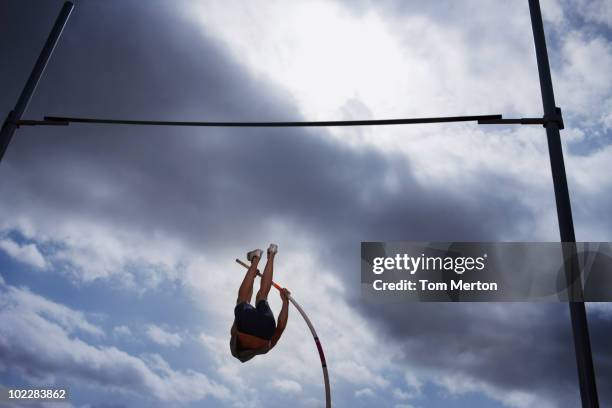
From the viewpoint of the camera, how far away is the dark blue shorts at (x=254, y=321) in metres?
10.2

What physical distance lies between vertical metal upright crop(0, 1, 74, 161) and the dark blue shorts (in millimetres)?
5435

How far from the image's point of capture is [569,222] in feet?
19.2

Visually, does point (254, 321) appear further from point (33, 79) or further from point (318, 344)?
point (33, 79)

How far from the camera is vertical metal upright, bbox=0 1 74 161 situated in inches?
351

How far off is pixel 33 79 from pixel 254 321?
659 cm

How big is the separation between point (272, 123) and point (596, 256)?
515 centimetres

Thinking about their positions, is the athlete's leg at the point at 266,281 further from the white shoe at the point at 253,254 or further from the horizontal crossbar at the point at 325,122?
the horizontal crossbar at the point at 325,122

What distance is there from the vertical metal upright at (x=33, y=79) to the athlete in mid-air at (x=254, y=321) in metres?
5.34

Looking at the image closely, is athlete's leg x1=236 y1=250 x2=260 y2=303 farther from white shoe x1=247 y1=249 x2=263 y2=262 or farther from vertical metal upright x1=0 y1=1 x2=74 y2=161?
vertical metal upright x1=0 y1=1 x2=74 y2=161

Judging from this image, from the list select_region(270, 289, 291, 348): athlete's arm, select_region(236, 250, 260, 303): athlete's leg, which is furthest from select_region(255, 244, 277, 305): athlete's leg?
select_region(270, 289, 291, 348): athlete's arm

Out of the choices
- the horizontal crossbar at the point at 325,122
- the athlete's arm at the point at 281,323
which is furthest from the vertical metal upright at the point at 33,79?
the athlete's arm at the point at 281,323

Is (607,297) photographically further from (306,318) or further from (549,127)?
(306,318)

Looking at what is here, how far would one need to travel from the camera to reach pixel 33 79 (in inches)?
372

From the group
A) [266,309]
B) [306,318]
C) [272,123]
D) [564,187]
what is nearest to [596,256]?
[564,187]
